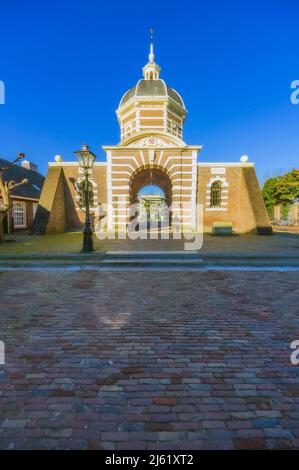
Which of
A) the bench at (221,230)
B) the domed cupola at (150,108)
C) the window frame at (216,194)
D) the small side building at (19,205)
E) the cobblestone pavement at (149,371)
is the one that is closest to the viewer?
the cobblestone pavement at (149,371)

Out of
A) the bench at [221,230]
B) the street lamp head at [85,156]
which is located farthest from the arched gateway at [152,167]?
the street lamp head at [85,156]

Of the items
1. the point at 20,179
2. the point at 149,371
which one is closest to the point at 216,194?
the point at 149,371

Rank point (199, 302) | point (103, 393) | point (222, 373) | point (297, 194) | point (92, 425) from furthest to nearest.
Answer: point (297, 194) → point (199, 302) → point (222, 373) → point (103, 393) → point (92, 425)

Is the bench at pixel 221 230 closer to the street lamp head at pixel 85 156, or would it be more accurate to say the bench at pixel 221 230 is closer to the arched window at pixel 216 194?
the arched window at pixel 216 194

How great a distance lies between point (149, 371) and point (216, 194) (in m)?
19.3

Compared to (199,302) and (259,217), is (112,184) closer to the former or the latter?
(259,217)

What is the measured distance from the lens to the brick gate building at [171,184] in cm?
1816

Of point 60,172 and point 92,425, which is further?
point 60,172

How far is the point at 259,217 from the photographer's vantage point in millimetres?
17344

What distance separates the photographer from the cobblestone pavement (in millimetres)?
1940

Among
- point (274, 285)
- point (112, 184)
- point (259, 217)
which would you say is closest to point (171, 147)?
point (112, 184)

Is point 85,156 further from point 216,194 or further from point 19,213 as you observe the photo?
point 19,213
